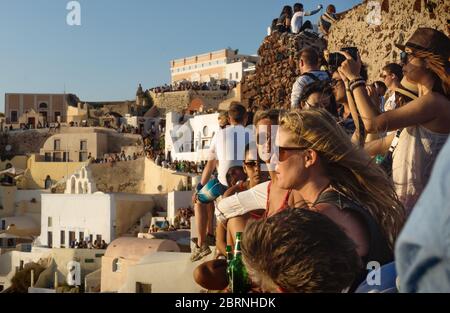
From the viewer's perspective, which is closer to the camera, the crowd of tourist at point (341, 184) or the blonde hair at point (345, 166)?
the crowd of tourist at point (341, 184)

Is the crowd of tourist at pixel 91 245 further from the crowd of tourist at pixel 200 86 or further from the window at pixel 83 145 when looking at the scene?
the window at pixel 83 145

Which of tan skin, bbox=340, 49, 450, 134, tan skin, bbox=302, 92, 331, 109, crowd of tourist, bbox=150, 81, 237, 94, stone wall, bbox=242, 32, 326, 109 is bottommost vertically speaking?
tan skin, bbox=340, 49, 450, 134

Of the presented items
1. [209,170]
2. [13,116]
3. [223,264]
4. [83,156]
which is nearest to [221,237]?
[223,264]

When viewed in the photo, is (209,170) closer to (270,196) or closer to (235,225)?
(235,225)

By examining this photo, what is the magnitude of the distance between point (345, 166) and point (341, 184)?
0.30ft

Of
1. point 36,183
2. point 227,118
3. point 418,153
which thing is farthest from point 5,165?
point 418,153

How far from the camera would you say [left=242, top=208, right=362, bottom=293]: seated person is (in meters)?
2.39

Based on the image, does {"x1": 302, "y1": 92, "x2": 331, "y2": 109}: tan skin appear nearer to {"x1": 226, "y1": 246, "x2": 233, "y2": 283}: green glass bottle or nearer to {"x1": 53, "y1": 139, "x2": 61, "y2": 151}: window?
{"x1": 226, "y1": 246, "x2": 233, "y2": 283}: green glass bottle

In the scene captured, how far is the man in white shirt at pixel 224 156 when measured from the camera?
4.74 meters

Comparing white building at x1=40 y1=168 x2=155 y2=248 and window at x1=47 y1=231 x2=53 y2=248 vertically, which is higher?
white building at x1=40 y1=168 x2=155 y2=248

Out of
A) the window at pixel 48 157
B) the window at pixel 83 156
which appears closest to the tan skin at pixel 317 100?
the window at pixel 83 156

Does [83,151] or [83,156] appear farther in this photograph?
[83,151]

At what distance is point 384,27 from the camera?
307 inches

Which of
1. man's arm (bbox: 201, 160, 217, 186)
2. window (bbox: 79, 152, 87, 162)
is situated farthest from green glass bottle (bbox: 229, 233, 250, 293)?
window (bbox: 79, 152, 87, 162)
